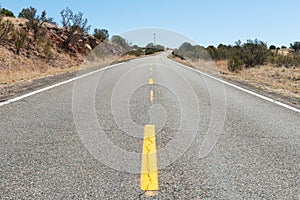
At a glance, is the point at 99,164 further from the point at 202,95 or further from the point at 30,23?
the point at 30,23

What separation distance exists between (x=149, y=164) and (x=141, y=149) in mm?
550

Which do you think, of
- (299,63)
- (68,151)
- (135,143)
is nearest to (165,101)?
(135,143)

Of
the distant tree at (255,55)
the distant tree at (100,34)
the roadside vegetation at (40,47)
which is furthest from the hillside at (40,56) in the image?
the distant tree at (255,55)

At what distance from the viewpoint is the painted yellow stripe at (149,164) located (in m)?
3.19

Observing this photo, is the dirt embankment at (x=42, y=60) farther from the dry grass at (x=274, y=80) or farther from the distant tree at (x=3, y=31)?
the dry grass at (x=274, y=80)

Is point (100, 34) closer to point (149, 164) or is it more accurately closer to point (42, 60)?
point (42, 60)

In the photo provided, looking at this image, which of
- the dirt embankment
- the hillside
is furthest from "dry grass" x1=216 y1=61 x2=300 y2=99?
the hillside

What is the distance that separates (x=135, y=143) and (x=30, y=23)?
26286 millimetres

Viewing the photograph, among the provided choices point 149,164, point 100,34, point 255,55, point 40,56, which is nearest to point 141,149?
point 149,164

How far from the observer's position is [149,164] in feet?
12.3

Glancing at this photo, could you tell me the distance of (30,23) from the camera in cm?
2745

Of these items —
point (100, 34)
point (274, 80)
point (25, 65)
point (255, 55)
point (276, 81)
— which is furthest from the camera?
point (100, 34)

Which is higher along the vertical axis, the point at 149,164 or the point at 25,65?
the point at 25,65

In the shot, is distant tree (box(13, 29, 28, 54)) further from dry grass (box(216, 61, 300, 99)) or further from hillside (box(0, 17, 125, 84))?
dry grass (box(216, 61, 300, 99))
